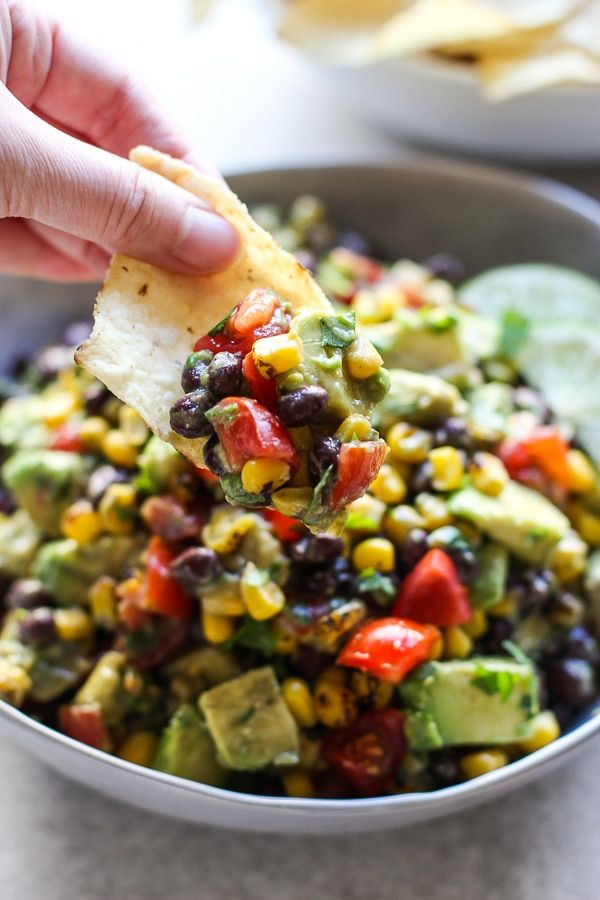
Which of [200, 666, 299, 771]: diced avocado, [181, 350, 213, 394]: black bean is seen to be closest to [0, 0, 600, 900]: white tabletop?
[200, 666, 299, 771]: diced avocado

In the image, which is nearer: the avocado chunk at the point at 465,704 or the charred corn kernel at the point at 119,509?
the avocado chunk at the point at 465,704

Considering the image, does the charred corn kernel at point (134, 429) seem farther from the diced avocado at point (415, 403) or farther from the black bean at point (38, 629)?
the diced avocado at point (415, 403)

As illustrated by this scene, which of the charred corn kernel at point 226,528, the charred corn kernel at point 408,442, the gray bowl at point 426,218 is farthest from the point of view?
the gray bowl at point 426,218

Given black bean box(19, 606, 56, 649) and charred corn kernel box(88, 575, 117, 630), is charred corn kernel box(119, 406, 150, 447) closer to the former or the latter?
charred corn kernel box(88, 575, 117, 630)

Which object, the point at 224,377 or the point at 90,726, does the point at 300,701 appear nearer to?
the point at 90,726

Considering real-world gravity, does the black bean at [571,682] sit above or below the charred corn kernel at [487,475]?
below

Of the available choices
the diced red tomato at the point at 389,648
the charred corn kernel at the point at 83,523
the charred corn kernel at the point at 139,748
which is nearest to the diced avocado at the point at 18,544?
the charred corn kernel at the point at 83,523

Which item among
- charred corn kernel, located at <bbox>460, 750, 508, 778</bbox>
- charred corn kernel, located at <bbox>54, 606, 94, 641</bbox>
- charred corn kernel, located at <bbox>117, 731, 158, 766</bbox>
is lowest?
charred corn kernel, located at <bbox>117, 731, 158, 766</bbox>
